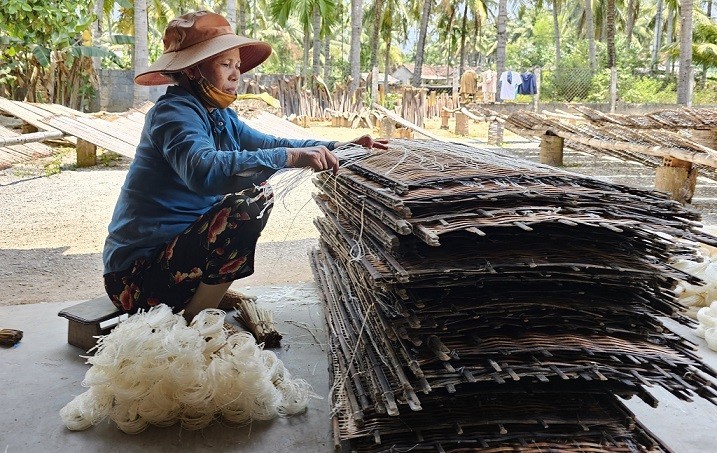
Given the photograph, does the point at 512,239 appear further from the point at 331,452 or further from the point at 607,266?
the point at 331,452

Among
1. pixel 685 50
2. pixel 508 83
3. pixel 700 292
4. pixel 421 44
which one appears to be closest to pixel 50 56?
pixel 508 83

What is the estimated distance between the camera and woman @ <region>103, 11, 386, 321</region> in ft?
8.64

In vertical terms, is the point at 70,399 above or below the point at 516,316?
below

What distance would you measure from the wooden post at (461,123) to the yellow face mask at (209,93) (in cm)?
1562

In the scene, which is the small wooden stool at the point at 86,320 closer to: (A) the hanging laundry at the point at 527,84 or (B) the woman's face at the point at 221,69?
(B) the woman's face at the point at 221,69

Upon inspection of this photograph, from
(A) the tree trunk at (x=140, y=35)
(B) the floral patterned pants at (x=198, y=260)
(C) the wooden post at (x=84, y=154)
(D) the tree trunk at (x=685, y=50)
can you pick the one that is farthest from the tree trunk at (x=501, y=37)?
(B) the floral patterned pants at (x=198, y=260)

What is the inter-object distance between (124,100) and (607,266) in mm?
17287

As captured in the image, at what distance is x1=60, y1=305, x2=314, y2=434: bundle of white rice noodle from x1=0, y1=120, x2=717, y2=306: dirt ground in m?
0.68

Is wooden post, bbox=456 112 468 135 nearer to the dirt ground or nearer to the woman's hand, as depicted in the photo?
the dirt ground

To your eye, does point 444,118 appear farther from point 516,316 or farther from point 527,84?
point 516,316

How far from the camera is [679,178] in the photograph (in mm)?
7410

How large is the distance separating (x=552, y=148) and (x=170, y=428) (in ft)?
33.2

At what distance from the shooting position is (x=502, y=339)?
2.01 metres

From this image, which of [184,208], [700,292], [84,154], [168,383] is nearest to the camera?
[168,383]
